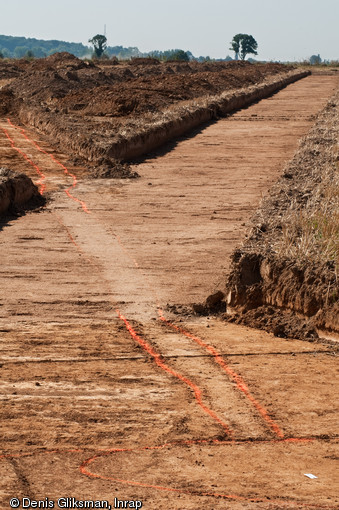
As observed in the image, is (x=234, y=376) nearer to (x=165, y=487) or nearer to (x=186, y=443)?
(x=186, y=443)

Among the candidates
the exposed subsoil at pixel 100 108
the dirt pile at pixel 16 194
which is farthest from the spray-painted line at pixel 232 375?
the exposed subsoil at pixel 100 108

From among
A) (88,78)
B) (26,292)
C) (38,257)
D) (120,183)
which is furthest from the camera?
(88,78)

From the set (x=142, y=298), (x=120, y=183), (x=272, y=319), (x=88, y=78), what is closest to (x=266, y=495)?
(x=272, y=319)

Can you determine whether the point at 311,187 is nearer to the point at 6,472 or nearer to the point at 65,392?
the point at 65,392

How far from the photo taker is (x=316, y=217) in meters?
9.22

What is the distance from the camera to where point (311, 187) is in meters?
12.1

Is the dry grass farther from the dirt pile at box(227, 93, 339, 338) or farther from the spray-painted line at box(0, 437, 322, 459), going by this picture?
the spray-painted line at box(0, 437, 322, 459)

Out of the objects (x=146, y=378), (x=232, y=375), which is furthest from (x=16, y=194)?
(x=232, y=375)

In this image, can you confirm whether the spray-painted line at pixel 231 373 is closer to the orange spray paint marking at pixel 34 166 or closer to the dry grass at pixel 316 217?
the dry grass at pixel 316 217

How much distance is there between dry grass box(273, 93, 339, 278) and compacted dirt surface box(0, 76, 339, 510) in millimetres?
965

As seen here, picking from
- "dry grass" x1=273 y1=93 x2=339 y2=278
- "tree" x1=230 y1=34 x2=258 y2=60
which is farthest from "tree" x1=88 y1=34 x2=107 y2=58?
"dry grass" x1=273 y1=93 x2=339 y2=278

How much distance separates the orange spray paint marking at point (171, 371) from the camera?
5.48 metres

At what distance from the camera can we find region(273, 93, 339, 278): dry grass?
8031 mm

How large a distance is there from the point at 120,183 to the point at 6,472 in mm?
10195
